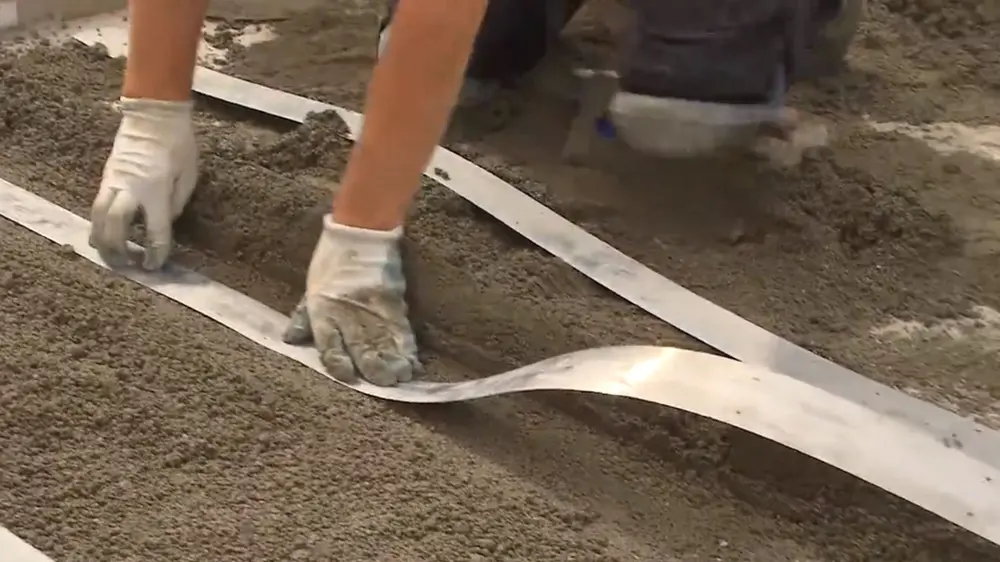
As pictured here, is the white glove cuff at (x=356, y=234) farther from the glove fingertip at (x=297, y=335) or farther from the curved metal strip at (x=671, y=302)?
the curved metal strip at (x=671, y=302)

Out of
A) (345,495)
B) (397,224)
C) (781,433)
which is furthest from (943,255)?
(345,495)

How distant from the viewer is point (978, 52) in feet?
4.94

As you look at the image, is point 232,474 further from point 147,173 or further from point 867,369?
point 867,369

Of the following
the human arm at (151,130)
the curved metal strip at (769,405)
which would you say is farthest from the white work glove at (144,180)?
the curved metal strip at (769,405)

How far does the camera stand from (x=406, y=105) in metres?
0.85

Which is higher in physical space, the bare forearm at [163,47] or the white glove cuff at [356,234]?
the bare forearm at [163,47]

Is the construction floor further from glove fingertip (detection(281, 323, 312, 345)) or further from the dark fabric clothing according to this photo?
the dark fabric clothing

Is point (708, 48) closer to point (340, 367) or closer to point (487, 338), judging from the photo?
point (487, 338)

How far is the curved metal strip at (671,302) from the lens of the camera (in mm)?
860

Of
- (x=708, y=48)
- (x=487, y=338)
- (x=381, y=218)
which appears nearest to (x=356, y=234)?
(x=381, y=218)

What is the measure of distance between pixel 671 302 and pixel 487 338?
0.57ft

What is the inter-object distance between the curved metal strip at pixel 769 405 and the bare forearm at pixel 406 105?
0.45 ft

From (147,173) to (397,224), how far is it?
0.85 ft

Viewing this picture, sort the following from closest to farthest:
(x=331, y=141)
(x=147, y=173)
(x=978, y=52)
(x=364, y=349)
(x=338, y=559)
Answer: (x=338, y=559) → (x=364, y=349) → (x=147, y=173) → (x=331, y=141) → (x=978, y=52)
